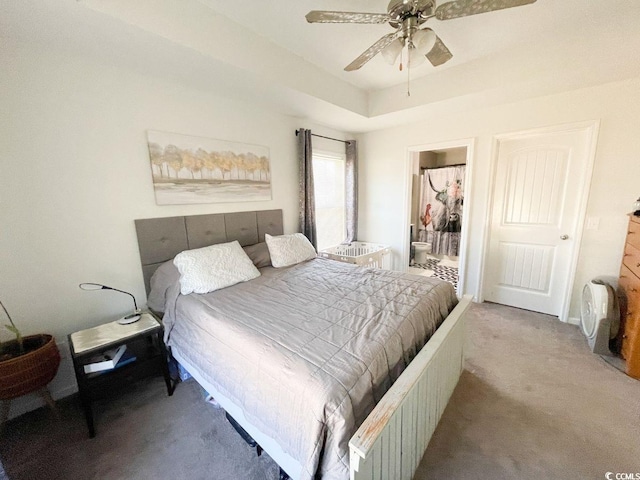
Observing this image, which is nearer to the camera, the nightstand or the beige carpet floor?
the beige carpet floor

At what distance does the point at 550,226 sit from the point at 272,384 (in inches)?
134

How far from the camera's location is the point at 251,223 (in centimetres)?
281

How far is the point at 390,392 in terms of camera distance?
1038 mm

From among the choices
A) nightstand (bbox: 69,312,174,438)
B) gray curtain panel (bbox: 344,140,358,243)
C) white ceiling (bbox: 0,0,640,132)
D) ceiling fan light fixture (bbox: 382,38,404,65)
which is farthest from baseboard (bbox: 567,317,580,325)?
nightstand (bbox: 69,312,174,438)

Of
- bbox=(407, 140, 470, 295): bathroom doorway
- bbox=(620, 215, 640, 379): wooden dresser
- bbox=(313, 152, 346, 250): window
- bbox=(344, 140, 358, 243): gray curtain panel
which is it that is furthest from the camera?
bbox=(407, 140, 470, 295): bathroom doorway

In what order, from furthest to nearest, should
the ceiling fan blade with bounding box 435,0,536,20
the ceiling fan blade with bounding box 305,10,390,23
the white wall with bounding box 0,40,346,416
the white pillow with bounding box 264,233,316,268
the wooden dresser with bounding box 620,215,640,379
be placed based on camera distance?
1. the white pillow with bounding box 264,233,316,268
2. the wooden dresser with bounding box 620,215,640,379
3. the white wall with bounding box 0,40,346,416
4. the ceiling fan blade with bounding box 305,10,390,23
5. the ceiling fan blade with bounding box 435,0,536,20

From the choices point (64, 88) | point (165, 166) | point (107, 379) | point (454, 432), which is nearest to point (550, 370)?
point (454, 432)

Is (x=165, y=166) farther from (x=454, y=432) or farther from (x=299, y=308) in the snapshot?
(x=454, y=432)

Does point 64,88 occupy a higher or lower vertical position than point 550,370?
higher

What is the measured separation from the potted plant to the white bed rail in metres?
1.87

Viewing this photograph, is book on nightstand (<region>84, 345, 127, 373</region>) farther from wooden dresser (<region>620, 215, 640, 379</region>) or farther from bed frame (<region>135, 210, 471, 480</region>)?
wooden dresser (<region>620, 215, 640, 379</region>)

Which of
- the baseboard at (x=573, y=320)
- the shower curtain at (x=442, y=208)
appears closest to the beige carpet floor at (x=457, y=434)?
the baseboard at (x=573, y=320)

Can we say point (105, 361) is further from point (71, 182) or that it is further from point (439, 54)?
point (439, 54)

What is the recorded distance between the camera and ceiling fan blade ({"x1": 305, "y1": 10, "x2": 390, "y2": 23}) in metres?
1.33
